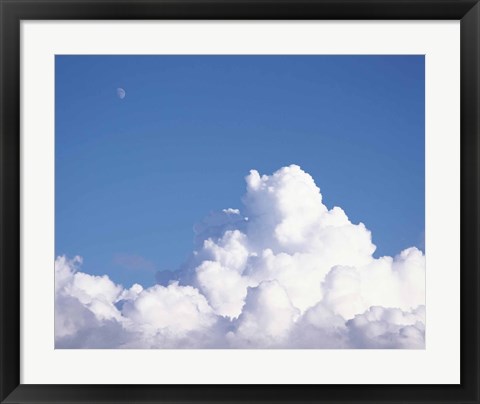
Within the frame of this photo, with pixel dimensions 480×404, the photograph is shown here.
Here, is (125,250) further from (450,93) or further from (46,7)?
(450,93)

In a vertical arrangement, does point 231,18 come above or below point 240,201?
above

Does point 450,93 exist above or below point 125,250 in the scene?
above

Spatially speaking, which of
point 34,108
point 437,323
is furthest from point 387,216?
point 34,108
